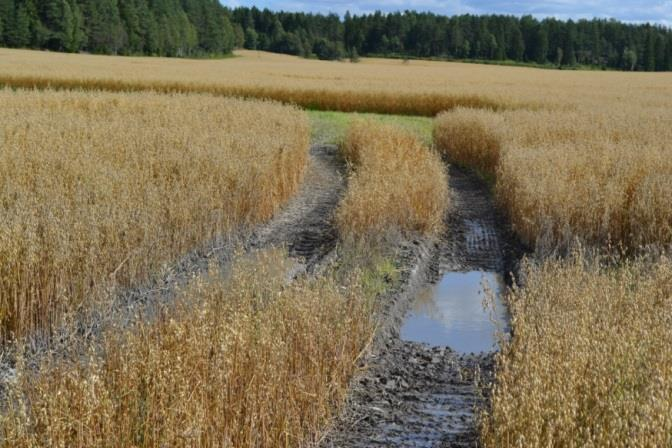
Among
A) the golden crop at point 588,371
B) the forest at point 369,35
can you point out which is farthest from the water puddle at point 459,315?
the forest at point 369,35

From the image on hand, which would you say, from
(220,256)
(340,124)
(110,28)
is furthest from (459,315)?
(110,28)

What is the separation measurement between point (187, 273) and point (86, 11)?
218 ft

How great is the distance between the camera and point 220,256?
893 centimetres

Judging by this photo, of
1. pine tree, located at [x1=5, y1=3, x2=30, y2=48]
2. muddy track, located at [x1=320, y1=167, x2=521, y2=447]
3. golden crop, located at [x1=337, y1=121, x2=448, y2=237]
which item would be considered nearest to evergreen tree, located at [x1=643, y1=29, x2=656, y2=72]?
pine tree, located at [x1=5, y1=3, x2=30, y2=48]

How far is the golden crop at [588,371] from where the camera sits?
384cm

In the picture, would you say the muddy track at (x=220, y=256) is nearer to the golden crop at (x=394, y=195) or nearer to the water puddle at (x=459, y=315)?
the golden crop at (x=394, y=195)

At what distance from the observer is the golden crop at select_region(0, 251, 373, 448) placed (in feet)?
12.1

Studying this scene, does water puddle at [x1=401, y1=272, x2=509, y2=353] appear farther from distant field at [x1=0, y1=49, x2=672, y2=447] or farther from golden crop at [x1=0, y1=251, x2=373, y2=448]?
golden crop at [x1=0, y1=251, x2=373, y2=448]

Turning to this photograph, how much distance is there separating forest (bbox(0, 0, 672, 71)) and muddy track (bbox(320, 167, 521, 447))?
6581 centimetres

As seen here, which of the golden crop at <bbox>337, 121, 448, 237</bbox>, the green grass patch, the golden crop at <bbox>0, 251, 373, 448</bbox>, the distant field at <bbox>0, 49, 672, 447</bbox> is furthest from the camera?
the green grass patch

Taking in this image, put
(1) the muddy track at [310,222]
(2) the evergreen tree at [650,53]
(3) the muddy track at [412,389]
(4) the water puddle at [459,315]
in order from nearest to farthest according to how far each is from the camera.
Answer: (3) the muddy track at [412,389]
(4) the water puddle at [459,315]
(1) the muddy track at [310,222]
(2) the evergreen tree at [650,53]

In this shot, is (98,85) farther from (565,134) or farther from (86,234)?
(86,234)

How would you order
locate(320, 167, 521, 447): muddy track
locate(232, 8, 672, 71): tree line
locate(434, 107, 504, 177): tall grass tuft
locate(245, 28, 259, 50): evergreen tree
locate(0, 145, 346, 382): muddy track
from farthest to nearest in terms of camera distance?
locate(245, 28, 259, 50): evergreen tree
locate(232, 8, 672, 71): tree line
locate(434, 107, 504, 177): tall grass tuft
locate(0, 145, 346, 382): muddy track
locate(320, 167, 521, 447): muddy track

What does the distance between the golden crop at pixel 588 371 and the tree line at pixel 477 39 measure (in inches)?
3114
